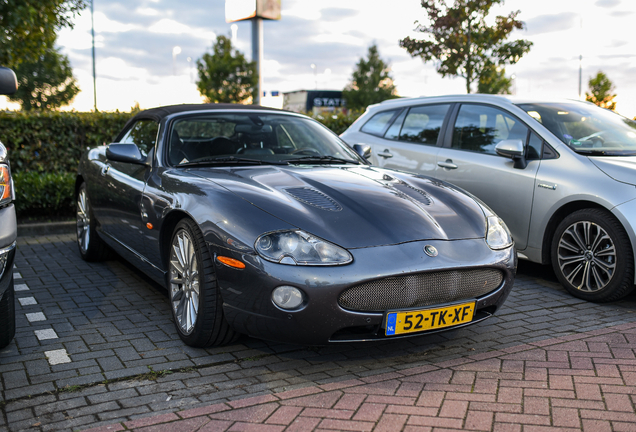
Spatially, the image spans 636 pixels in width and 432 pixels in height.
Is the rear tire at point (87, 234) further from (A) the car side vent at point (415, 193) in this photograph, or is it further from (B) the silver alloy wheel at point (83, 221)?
(A) the car side vent at point (415, 193)

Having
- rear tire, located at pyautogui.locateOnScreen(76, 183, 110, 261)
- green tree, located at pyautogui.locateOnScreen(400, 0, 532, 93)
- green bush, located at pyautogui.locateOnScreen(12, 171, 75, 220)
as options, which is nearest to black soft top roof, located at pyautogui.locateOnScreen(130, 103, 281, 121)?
rear tire, located at pyautogui.locateOnScreen(76, 183, 110, 261)

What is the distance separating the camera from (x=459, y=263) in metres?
3.28

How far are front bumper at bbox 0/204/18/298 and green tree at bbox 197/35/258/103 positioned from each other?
66.3ft

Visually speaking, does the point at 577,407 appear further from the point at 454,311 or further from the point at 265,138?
the point at 265,138

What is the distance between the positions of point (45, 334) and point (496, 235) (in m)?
2.93

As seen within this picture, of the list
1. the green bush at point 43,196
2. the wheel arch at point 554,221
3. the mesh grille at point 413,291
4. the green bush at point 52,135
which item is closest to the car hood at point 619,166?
the wheel arch at point 554,221

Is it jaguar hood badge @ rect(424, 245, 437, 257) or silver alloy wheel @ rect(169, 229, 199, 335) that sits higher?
jaguar hood badge @ rect(424, 245, 437, 257)

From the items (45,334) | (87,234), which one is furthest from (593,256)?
(87,234)

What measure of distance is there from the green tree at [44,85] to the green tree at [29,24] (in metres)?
25.8

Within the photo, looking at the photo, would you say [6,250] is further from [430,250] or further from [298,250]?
[430,250]

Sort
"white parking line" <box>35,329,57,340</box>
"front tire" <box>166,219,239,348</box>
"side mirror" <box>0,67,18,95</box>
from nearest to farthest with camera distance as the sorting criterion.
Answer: "front tire" <box>166,219,239,348</box> < "side mirror" <box>0,67,18,95</box> < "white parking line" <box>35,329,57,340</box>

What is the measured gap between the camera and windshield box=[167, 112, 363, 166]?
14.5 ft

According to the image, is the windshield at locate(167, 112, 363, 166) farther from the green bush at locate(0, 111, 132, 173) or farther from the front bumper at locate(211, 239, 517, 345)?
the green bush at locate(0, 111, 132, 173)

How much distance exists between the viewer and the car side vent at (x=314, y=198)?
3.47 metres
